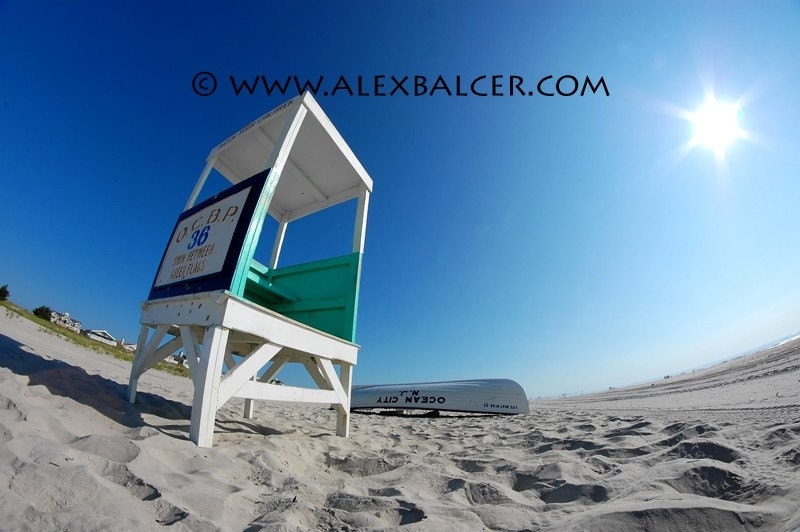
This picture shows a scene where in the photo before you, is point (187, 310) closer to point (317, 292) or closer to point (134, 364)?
point (134, 364)

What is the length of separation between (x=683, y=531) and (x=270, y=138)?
4.49 m

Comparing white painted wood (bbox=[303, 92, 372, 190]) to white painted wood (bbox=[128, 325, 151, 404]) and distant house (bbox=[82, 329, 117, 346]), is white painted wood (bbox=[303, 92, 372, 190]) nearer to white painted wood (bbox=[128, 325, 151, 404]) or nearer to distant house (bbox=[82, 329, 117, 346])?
white painted wood (bbox=[128, 325, 151, 404])

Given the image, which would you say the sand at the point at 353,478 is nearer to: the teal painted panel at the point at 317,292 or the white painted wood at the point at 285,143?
→ the teal painted panel at the point at 317,292

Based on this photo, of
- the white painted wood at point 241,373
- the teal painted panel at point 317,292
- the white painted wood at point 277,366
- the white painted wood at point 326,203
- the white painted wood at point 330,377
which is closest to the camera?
the white painted wood at point 241,373

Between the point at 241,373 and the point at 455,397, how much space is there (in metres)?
5.75

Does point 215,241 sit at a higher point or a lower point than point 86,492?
higher

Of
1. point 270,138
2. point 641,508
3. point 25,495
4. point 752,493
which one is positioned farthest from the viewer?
point 270,138

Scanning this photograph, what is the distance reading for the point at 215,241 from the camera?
293 centimetres

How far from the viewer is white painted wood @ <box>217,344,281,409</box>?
2.26 meters

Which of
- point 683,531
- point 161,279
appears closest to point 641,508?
point 683,531

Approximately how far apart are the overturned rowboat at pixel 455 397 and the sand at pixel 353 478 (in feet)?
14.1

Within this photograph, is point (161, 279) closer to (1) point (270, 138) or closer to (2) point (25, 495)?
(1) point (270, 138)

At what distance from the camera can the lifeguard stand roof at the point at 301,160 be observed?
144 inches

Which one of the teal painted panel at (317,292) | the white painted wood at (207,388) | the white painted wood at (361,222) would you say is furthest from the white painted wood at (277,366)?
the white painted wood at (361,222)
